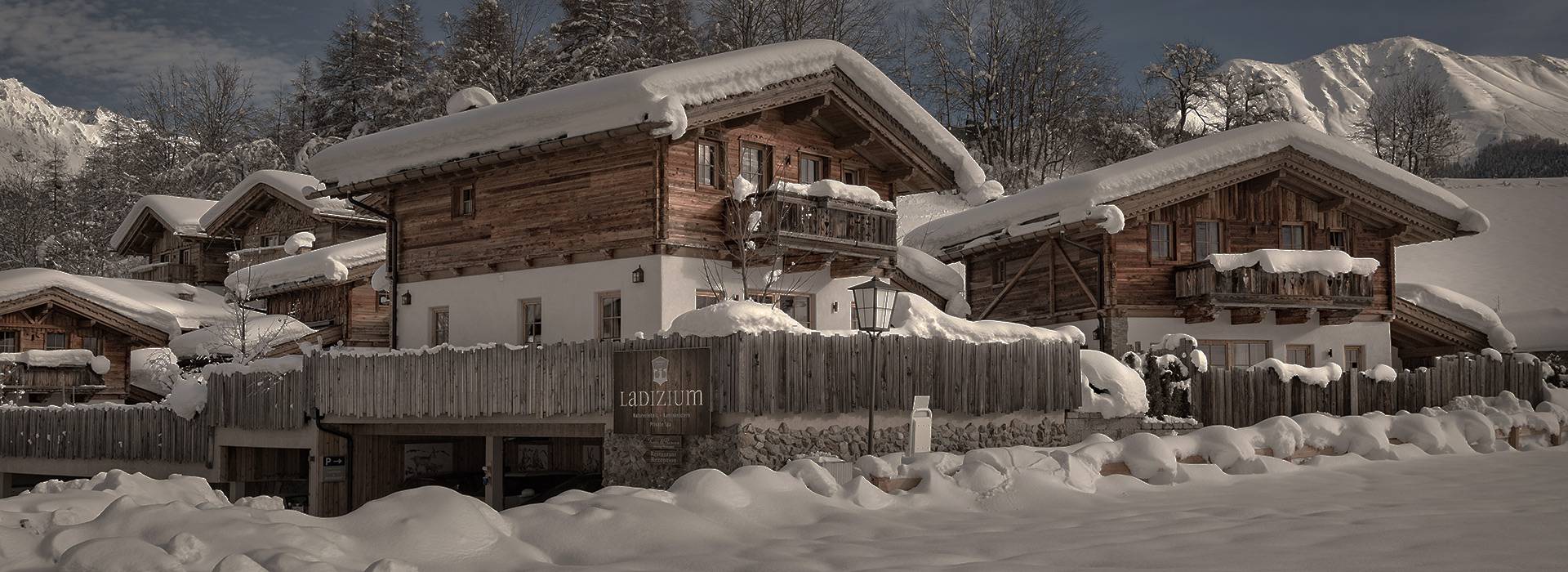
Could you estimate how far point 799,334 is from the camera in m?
17.0

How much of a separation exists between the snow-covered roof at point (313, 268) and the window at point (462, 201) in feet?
30.2

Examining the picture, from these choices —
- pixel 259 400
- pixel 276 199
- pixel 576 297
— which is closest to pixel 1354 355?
pixel 576 297

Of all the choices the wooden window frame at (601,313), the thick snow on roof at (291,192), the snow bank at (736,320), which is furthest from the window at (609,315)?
the thick snow on roof at (291,192)

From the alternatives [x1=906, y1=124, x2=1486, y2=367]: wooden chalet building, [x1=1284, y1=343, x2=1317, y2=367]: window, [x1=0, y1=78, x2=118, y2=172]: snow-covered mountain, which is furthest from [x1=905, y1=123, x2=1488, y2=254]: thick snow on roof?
[x1=0, y1=78, x2=118, y2=172]: snow-covered mountain

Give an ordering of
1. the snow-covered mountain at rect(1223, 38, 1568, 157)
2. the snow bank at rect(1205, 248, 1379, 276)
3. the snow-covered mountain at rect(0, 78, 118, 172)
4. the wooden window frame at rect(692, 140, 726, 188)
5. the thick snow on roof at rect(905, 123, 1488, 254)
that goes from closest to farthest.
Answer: the wooden window frame at rect(692, 140, 726, 188), the thick snow on roof at rect(905, 123, 1488, 254), the snow bank at rect(1205, 248, 1379, 276), the snow-covered mountain at rect(1223, 38, 1568, 157), the snow-covered mountain at rect(0, 78, 118, 172)

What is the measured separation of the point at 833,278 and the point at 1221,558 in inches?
672

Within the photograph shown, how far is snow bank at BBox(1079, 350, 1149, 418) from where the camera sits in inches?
821

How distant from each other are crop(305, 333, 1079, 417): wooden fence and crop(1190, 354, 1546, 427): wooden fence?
4.28m

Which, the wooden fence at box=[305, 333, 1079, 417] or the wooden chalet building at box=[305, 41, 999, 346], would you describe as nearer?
the wooden fence at box=[305, 333, 1079, 417]

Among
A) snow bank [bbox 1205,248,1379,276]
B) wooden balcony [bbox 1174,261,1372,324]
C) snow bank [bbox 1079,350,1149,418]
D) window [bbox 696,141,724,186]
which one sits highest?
window [bbox 696,141,724,186]

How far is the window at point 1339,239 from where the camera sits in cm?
3191

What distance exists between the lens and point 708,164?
23.8 meters

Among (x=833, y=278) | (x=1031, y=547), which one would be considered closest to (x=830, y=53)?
(x=833, y=278)

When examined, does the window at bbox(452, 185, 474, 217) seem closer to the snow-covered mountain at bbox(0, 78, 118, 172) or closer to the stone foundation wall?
the stone foundation wall
